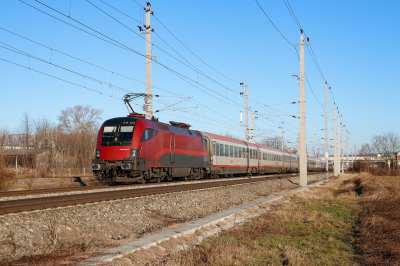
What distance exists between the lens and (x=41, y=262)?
6090 mm

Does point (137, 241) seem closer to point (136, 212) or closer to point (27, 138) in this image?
point (136, 212)

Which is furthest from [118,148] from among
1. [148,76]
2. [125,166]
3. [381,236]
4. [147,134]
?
[381,236]

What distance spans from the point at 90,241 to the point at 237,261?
3546 mm

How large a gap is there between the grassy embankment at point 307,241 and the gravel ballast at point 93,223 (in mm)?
2118

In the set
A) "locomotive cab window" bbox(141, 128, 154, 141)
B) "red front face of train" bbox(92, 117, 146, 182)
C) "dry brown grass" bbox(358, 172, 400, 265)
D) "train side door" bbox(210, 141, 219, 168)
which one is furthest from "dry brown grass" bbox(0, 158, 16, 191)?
"dry brown grass" bbox(358, 172, 400, 265)

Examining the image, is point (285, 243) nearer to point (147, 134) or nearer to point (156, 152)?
point (147, 134)

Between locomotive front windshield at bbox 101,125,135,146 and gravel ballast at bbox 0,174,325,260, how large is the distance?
4.89 metres

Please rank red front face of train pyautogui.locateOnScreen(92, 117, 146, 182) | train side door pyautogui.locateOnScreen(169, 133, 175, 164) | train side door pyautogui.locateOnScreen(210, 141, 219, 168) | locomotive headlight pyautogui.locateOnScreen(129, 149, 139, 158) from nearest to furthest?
red front face of train pyautogui.locateOnScreen(92, 117, 146, 182), locomotive headlight pyautogui.locateOnScreen(129, 149, 139, 158), train side door pyautogui.locateOnScreen(169, 133, 175, 164), train side door pyautogui.locateOnScreen(210, 141, 219, 168)

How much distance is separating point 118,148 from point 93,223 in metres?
9.59

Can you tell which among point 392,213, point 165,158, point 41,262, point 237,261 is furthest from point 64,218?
point 165,158

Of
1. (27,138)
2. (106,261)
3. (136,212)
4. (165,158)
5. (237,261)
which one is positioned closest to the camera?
(106,261)

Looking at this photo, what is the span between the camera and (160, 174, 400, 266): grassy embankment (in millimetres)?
6984

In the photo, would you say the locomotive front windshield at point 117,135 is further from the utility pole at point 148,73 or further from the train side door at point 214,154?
the train side door at point 214,154

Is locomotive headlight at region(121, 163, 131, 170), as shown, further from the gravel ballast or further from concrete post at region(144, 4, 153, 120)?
concrete post at region(144, 4, 153, 120)
